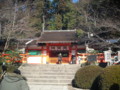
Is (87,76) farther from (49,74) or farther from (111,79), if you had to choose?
(49,74)

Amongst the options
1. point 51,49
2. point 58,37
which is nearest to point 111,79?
point 51,49

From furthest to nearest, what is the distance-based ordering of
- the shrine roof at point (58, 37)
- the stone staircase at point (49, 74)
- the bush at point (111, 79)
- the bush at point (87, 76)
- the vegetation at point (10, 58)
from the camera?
the shrine roof at point (58, 37), the vegetation at point (10, 58), the stone staircase at point (49, 74), the bush at point (87, 76), the bush at point (111, 79)

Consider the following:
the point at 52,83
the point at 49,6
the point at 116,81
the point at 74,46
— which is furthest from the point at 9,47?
the point at 49,6

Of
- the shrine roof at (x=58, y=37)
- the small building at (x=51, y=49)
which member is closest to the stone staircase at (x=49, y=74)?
the small building at (x=51, y=49)

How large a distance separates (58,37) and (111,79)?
53.7 ft

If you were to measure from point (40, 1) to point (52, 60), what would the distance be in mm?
13376

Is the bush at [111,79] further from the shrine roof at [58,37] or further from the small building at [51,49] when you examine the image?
the small building at [51,49]

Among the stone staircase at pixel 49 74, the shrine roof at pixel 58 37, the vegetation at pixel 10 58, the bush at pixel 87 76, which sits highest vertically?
the shrine roof at pixel 58 37

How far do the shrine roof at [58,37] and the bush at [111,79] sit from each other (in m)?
14.1

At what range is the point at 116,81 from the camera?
23.6 feet

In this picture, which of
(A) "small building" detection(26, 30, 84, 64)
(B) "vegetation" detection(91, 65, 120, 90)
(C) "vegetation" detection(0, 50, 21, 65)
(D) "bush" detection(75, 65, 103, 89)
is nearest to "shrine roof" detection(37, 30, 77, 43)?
(A) "small building" detection(26, 30, 84, 64)

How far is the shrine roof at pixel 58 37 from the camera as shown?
72.4ft

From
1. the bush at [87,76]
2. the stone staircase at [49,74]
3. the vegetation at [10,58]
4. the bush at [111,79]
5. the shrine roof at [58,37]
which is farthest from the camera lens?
the shrine roof at [58,37]

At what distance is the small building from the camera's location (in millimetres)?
22062
